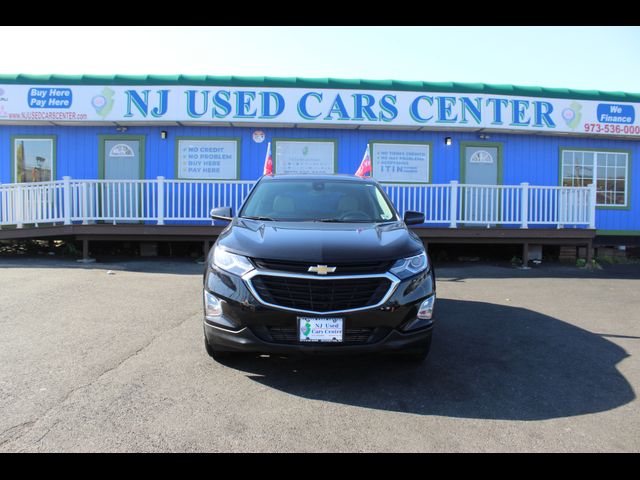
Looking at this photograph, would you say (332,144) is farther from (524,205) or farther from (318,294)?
(318,294)

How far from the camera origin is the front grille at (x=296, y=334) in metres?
3.45

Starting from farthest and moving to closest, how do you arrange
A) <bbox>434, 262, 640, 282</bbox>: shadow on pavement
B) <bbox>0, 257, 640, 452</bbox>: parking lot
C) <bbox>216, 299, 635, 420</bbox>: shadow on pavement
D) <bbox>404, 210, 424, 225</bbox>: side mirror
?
<bbox>434, 262, 640, 282</bbox>: shadow on pavement
<bbox>404, 210, 424, 225</bbox>: side mirror
<bbox>216, 299, 635, 420</bbox>: shadow on pavement
<bbox>0, 257, 640, 452</bbox>: parking lot

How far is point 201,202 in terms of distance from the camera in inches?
423

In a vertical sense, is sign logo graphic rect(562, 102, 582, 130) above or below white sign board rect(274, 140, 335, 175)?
above

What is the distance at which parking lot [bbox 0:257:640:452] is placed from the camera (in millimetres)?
2832

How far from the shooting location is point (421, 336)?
3648mm

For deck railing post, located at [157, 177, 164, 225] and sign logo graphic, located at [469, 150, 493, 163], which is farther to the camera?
sign logo graphic, located at [469, 150, 493, 163]

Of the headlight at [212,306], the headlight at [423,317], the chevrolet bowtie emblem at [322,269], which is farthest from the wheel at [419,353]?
the headlight at [212,306]

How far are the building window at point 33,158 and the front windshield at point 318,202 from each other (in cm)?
961

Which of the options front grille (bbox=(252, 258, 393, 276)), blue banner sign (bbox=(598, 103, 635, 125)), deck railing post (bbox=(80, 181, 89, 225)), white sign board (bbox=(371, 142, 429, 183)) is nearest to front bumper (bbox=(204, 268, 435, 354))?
front grille (bbox=(252, 258, 393, 276))

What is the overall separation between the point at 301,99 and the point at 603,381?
31.0 feet

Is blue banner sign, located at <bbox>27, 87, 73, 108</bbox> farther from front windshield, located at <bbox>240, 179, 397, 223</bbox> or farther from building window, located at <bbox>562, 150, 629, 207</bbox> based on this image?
building window, located at <bbox>562, 150, 629, 207</bbox>
